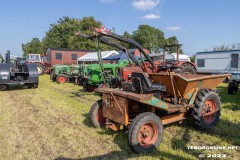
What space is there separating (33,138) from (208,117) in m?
3.72

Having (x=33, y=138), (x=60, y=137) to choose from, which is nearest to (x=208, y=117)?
(x=60, y=137)

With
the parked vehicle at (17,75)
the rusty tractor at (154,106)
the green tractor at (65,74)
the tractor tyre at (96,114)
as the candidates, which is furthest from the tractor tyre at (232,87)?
the parked vehicle at (17,75)

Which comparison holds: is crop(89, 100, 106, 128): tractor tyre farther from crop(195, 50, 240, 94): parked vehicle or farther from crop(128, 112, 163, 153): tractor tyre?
crop(195, 50, 240, 94): parked vehicle

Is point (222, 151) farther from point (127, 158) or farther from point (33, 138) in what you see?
point (33, 138)

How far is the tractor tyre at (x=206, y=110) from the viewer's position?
4691mm

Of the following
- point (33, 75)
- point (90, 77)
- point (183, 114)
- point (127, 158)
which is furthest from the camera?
point (33, 75)

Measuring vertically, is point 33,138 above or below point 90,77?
below

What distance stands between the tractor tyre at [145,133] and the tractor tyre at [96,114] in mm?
1316

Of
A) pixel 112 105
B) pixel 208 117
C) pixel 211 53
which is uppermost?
pixel 211 53

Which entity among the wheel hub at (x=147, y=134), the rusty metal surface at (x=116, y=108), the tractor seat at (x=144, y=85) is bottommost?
the wheel hub at (x=147, y=134)

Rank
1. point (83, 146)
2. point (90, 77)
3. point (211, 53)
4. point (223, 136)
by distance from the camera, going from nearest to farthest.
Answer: point (83, 146)
point (223, 136)
point (90, 77)
point (211, 53)

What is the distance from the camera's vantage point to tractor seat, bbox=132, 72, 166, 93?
167 inches

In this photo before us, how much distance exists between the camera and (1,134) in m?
4.91

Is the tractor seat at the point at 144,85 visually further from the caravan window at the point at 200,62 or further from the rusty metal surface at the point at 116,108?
the caravan window at the point at 200,62
